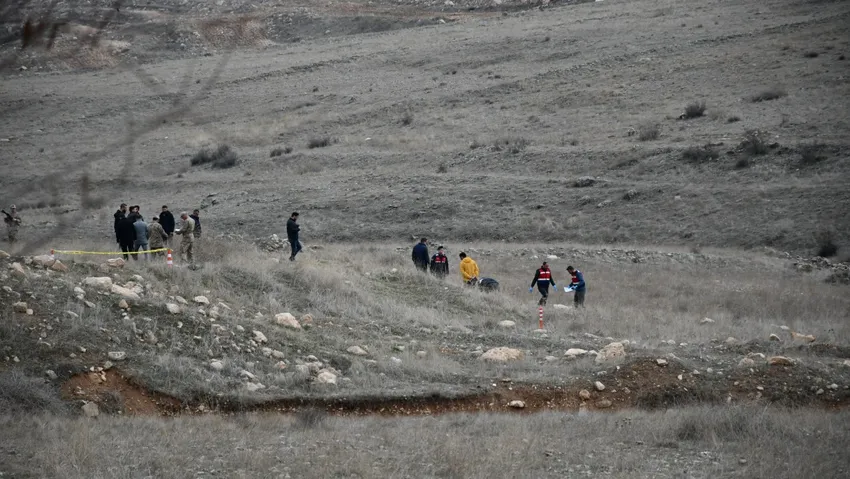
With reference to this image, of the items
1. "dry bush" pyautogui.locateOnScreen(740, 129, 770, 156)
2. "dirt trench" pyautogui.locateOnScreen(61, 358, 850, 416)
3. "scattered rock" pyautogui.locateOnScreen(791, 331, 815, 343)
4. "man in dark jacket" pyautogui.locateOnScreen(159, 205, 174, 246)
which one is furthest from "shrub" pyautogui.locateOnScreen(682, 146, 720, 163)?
"dirt trench" pyautogui.locateOnScreen(61, 358, 850, 416)

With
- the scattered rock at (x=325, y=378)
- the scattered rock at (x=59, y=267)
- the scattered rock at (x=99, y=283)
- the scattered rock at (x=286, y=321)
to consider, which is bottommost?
the scattered rock at (x=325, y=378)

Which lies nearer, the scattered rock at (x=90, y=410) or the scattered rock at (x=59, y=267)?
the scattered rock at (x=90, y=410)

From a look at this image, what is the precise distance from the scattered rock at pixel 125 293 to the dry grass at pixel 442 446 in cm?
384

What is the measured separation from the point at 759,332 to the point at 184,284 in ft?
36.5

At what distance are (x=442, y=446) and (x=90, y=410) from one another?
4409 mm

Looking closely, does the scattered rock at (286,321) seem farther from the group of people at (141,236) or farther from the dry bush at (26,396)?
the dry bush at (26,396)

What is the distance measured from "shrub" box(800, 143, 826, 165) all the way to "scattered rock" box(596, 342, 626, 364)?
21.7 meters

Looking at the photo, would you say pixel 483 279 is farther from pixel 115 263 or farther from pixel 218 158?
pixel 218 158

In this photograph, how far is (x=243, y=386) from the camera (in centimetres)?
1149

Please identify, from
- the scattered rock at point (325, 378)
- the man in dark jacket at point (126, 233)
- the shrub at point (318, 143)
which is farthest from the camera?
the shrub at point (318, 143)

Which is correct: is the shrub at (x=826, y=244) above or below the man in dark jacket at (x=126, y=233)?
below

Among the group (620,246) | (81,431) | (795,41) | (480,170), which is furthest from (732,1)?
(81,431)

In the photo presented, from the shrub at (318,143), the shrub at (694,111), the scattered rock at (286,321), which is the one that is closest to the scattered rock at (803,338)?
the scattered rock at (286,321)

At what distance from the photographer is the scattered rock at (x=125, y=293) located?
1334 centimetres
